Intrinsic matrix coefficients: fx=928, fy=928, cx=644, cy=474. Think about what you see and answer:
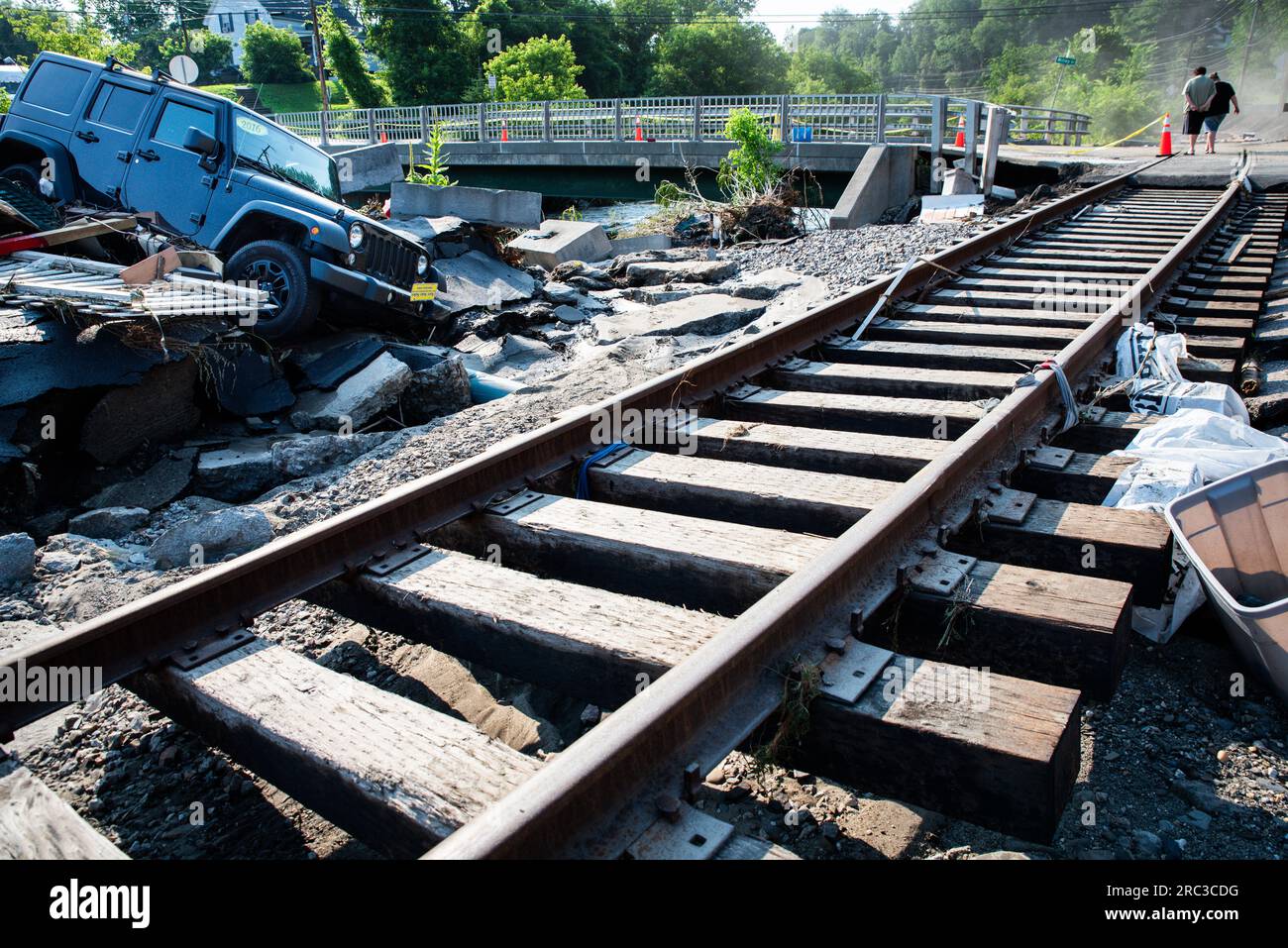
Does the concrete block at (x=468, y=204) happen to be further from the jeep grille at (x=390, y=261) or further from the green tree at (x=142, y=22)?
the green tree at (x=142, y=22)

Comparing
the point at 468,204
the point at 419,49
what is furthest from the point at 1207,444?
the point at 419,49

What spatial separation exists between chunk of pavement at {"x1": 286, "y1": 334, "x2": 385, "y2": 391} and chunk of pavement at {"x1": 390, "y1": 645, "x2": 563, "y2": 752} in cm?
504

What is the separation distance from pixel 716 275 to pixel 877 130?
504 inches

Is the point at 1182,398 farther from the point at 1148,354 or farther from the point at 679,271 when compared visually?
the point at 679,271

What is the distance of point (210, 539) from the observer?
14.2 ft

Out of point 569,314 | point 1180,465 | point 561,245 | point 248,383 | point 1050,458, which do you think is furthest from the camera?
point 561,245

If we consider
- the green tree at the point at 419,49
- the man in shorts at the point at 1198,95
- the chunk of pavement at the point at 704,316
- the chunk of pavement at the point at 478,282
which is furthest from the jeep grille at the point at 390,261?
the green tree at the point at 419,49

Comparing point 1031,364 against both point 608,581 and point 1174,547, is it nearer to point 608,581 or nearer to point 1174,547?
point 1174,547

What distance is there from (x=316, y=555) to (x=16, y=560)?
211 cm

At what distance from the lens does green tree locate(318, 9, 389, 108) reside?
193 ft

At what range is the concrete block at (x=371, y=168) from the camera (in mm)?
23078

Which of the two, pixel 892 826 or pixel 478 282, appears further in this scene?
pixel 478 282

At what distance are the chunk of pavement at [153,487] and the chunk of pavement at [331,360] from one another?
1.77m

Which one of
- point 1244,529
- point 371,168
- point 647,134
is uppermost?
point 647,134
